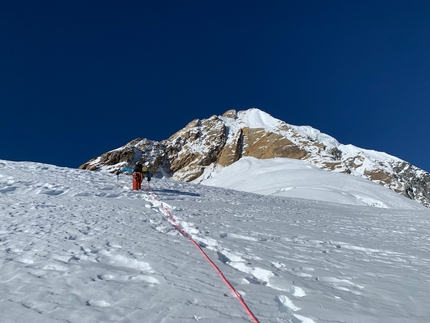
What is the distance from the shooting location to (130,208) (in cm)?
914

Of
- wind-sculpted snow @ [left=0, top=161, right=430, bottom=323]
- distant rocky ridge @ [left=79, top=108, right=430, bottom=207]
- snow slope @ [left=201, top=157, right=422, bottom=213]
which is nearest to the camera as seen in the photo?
wind-sculpted snow @ [left=0, top=161, right=430, bottom=323]

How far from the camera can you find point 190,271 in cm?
403

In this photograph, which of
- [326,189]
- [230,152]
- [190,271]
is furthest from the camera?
[230,152]

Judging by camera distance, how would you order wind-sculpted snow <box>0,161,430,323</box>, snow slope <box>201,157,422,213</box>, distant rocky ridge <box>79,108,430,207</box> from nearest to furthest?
wind-sculpted snow <box>0,161,430,323</box>
snow slope <box>201,157,422,213</box>
distant rocky ridge <box>79,108,430,207</box>

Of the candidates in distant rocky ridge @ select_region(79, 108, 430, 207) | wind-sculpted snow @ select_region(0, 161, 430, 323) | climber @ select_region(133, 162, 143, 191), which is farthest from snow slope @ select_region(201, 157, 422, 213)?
distant rocky ridge @ select_region(79, 108, 430, 207)

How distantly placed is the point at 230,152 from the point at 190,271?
336 ft

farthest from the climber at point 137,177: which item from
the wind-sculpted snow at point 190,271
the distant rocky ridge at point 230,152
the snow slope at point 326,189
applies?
the distant rocky ridge at point 230,152

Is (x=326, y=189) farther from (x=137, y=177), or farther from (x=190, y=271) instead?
(x=190, y=271)

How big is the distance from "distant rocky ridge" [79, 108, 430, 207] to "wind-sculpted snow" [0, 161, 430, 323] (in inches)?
3005

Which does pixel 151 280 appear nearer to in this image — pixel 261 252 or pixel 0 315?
pixel 0 315

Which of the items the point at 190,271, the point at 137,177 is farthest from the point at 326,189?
the point at 190,271

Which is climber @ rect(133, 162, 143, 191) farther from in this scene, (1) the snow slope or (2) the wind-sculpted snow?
(1) the snow slope

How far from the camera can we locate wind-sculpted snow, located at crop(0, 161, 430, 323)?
9.64 ft

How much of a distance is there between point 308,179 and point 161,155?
81.3 m
